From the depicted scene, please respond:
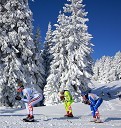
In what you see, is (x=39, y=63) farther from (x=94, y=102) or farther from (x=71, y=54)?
(x=94, y=102)

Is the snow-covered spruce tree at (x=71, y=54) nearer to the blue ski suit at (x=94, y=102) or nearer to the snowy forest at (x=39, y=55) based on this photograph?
the snowy forest at (x=39, y=55)

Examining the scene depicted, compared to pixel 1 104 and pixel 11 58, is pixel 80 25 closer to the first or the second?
pixel 11 58

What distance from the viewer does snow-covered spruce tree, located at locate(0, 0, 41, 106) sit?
33000 mm

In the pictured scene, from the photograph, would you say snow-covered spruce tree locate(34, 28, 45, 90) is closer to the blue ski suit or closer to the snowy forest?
the snowy forest

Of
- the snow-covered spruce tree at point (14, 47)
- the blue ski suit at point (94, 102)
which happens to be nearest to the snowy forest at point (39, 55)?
the snow-covered spruce tree at point (14, 47)

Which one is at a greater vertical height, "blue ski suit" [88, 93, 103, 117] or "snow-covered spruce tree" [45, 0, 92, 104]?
"snow-covered spruce tree" [45, 0, 92, 104]

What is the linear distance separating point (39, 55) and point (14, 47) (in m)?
6.80

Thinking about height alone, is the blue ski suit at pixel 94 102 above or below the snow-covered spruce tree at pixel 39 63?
below

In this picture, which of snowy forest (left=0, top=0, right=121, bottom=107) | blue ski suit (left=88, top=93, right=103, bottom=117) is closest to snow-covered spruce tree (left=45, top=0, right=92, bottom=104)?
snowy forest (left=0, top=0, right=121, bottom=107)

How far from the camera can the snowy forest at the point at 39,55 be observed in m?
33.3

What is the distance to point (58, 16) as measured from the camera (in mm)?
41969

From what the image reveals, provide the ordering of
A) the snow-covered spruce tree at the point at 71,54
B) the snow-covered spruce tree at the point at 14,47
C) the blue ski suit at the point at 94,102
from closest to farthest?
1. the blue ski suit at the point at 94,102
2. the snow-covered spruce tree at the point at 14,47
3. the snow-covered spruce tree at the point at 71,54

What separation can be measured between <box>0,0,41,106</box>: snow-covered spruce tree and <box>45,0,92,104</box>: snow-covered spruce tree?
4.84 meters

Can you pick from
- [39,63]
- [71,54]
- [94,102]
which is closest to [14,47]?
[39,63]
